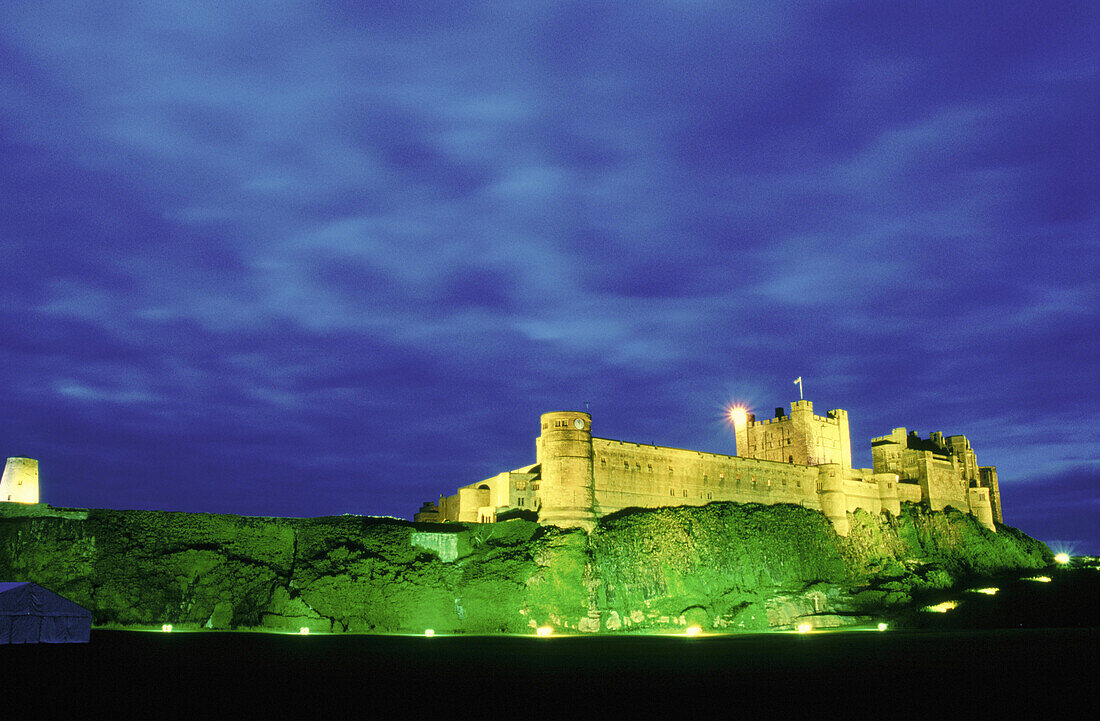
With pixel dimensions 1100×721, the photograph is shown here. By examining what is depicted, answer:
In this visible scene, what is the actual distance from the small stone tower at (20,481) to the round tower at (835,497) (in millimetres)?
70036

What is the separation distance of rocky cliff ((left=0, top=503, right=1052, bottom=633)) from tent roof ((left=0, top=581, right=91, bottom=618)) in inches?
534

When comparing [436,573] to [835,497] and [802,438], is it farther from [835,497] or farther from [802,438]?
[802,438]

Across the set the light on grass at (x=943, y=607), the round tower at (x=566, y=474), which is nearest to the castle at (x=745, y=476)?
the round tower at (x=566, y=474)

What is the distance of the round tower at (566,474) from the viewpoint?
66.2 m

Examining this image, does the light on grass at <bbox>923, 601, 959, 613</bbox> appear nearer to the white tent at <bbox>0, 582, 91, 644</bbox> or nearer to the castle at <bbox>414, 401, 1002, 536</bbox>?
the castle at <bbox>414, 401, 1002, 536</bbox>

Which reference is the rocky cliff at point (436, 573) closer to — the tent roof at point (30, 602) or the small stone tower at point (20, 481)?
the small stone tower at point (20, 481)

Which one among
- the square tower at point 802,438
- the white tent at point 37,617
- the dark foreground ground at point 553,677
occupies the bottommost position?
the dark foreground ground at point 553,677

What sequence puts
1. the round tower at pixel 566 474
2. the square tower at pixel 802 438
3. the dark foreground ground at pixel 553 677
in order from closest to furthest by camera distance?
the dark foreground ground at pixel 553 677 < the round tower at pixel 566 474 < the square tower at pixel 802 438

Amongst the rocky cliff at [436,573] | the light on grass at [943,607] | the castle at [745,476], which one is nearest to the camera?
the rocky cliff at [436,573]

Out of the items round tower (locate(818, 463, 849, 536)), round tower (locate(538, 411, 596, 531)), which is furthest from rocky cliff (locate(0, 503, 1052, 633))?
round tower (locate(818, 463, 849, 536))

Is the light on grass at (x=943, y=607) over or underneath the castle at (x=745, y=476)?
underneath

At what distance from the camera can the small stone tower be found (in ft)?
205

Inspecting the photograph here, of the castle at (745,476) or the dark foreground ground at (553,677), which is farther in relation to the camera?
the castle at (745,476)

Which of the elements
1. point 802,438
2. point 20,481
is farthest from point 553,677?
point 802,438
